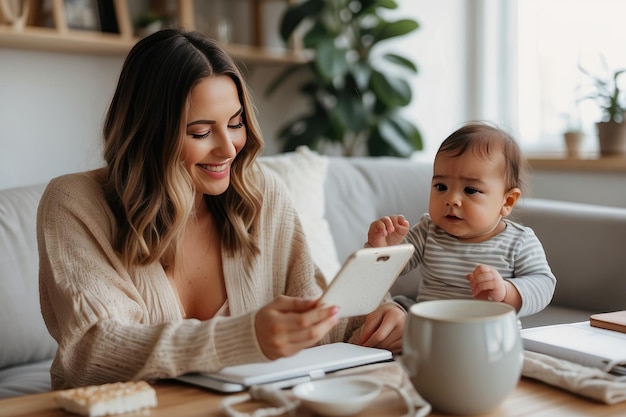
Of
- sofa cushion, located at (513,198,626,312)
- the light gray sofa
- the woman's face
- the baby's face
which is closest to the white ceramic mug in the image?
the baby's face

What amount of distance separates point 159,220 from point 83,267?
0.68ft

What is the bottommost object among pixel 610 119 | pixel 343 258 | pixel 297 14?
pixel 343 258

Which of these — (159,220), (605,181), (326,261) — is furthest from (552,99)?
(159,220)

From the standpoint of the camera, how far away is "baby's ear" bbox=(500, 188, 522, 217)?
55.9 inches

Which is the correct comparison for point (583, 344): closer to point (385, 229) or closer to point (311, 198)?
point (385, 229)

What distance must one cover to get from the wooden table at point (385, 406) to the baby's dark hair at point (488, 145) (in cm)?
47

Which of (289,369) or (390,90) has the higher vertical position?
(390,90)

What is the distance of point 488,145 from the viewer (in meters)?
1.38

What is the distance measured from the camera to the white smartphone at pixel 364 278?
979 mm

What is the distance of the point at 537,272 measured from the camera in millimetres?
1376

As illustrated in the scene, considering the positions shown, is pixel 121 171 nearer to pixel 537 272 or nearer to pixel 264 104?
pixel 537 272

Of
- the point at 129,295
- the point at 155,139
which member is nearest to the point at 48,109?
Result: the point at 155,139

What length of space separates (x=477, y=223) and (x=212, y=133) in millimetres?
492

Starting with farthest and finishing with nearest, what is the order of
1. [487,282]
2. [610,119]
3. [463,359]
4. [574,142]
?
1. [574,142]
2. [610,119]
3. [487,282]
4. [463,359]
